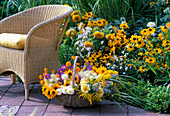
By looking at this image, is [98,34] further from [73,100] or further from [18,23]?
[73,100]

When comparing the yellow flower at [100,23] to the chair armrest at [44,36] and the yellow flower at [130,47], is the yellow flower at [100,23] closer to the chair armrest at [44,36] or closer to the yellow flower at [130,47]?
the yellow flower at [130,47]

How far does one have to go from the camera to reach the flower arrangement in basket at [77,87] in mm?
2586

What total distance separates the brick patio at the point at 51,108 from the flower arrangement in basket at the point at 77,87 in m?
0.07

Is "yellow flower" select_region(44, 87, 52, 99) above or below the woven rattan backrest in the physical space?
below

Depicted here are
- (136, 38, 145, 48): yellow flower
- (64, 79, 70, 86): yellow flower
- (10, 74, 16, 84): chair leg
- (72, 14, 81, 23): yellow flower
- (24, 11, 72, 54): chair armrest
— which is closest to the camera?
(64, 79, 70, 86): yellow flower

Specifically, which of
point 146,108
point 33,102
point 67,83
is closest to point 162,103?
point 146,108

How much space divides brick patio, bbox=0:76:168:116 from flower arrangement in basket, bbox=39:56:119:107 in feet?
0.24

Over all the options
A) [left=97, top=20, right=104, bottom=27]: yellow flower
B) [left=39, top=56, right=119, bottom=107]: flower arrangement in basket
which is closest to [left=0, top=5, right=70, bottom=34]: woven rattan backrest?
[left=97, top=20, right=104, bottom=27]: yellow flower

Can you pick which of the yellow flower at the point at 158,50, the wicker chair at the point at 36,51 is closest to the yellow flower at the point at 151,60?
the yellow flower at the point at 158,50

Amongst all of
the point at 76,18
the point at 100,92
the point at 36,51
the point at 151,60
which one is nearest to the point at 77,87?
the point at 100,92

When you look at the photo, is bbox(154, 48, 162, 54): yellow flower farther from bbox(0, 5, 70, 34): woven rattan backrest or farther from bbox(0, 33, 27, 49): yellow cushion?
bbox(0, 33, 27, 49): yellow cushion

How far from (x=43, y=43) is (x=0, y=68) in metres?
0.55

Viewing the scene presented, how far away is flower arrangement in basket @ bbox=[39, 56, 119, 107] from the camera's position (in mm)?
2586

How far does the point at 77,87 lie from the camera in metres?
2.64
